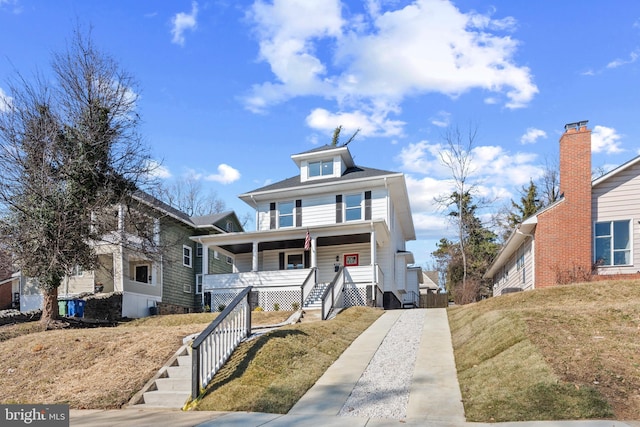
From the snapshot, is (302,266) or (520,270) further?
(302,266)

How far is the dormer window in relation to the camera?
83.6 feet

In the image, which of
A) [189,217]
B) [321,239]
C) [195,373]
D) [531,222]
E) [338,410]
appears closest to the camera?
[338,410]

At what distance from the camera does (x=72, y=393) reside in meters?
8.32

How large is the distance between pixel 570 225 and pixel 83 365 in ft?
52.6

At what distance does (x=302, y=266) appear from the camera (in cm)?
2459

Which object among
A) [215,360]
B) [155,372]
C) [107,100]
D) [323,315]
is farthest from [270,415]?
[107,100]

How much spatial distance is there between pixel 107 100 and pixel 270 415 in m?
14.7

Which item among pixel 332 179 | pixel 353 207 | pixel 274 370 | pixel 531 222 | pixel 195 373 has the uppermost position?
pixel 332 179

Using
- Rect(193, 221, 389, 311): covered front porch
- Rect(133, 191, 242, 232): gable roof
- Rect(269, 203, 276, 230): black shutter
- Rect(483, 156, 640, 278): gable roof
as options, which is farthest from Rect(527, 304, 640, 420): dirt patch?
Rect(133, 191, 242, 232): gable roof

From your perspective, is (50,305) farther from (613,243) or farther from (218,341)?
(613,243)

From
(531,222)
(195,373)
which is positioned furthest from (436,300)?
(195,373)

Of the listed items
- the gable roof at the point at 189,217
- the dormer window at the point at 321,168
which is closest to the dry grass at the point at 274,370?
the gable roof at the point at 189,217

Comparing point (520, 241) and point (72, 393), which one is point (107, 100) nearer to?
point (72, 393)

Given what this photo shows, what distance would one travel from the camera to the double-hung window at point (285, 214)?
25.0 m
